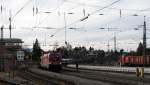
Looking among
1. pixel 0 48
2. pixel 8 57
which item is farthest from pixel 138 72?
pixel 0 48

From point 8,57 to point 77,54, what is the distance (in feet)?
260

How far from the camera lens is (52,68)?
73688 mm

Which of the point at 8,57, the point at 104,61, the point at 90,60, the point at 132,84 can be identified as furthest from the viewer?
the point at 90,60

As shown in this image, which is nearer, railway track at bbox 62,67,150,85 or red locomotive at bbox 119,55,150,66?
railway track at bbox 62,67,150,85

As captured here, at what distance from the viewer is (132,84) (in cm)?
3650

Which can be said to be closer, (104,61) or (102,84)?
(102,84)

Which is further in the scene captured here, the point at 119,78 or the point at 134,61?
the point at 134,61

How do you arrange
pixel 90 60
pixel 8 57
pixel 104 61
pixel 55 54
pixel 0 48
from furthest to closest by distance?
pixel 90 60, pixel 104 61, pixel 0 48, pixel 8 57, pixel 55 54

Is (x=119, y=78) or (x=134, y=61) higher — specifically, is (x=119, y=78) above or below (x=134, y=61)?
below

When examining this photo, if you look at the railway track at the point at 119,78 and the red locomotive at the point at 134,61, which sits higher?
the red locomotive at the point at 134,61

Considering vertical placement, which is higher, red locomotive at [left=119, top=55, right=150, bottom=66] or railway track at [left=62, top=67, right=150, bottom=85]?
red locomotive at [left=119, top=55, right=150, bottom=66]

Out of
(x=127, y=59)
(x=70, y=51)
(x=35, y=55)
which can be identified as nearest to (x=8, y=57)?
(x=127, y=59)

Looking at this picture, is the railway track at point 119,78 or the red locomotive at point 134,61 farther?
the red locomotive at point 134,61

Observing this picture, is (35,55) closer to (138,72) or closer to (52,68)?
(52,68)
